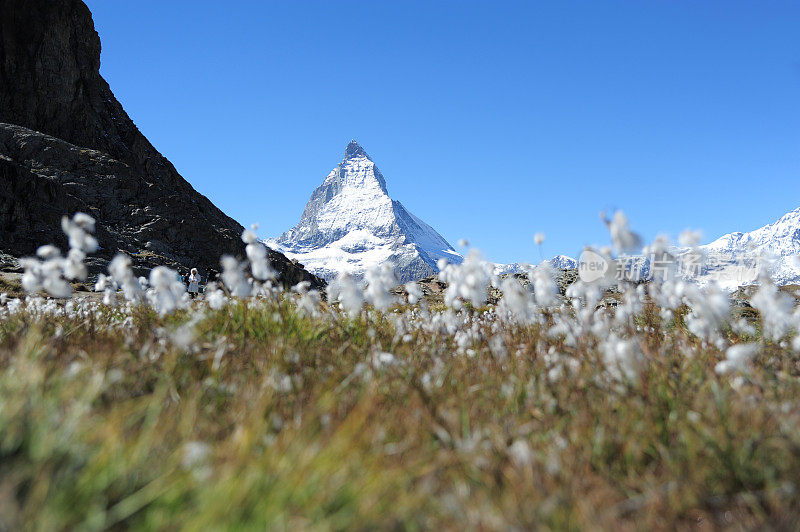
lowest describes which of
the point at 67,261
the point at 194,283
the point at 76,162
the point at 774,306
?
the point at 774,306

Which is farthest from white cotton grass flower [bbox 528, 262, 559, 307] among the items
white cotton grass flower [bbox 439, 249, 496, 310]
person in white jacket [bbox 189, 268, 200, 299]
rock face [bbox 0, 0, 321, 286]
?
rock face [bbox 0, 0, 321, 286]

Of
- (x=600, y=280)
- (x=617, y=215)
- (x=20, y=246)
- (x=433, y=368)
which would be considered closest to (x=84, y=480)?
(x=433, y=368)

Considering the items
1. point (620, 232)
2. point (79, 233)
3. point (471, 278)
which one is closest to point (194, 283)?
point (79, 233)

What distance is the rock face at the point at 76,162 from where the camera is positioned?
41.2 m

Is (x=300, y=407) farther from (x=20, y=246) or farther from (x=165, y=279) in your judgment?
(x=20, y=246)

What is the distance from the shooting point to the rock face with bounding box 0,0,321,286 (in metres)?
41.2

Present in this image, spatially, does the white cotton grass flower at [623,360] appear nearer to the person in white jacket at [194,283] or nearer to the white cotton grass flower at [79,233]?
the white cotton grass flower at [79,233]

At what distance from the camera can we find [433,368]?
4.96 m

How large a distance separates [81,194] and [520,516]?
188 ft

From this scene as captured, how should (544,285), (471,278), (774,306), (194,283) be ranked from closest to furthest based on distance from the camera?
(774,306), (471,278), (544,285), (194,283)

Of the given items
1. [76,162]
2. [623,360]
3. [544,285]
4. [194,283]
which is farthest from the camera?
[76,162]

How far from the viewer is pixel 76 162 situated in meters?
51.9

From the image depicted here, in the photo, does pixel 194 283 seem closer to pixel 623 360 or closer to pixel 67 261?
pixel 67 261

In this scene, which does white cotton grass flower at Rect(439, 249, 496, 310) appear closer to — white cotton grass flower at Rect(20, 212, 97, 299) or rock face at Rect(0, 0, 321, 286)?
white cotton grass flower at Rect(20, 212, 97, 299)
